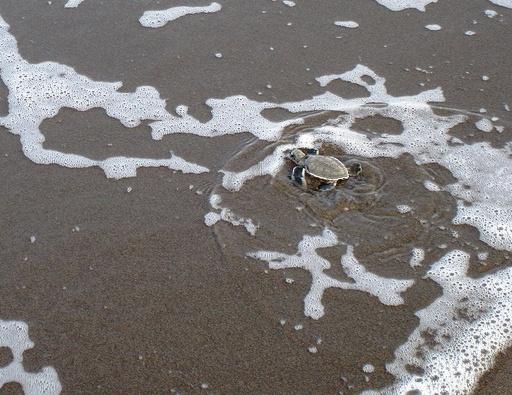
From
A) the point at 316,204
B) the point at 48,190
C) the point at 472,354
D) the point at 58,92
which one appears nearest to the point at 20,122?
the point at 58,92

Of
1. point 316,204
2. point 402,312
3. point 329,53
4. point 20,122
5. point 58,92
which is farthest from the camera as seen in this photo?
point 329,53

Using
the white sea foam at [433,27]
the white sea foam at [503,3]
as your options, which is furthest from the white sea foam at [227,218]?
the white sea foam at [503,3]

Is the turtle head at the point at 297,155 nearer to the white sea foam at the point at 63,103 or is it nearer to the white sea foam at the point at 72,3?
the white sea foam at the point at 63,103

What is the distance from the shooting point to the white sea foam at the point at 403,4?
680 centimetres

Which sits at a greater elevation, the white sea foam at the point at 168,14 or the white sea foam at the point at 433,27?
the white sea foam at the point at 433,27

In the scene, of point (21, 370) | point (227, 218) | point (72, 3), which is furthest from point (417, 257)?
point (72, 3)

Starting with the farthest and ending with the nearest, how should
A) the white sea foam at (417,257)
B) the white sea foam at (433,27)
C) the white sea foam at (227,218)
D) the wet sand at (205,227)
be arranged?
the white sea foam at (433,27) < the white sea foam at (227,218) < the white sea foam at (417,257) < the wet sand at (205,227)

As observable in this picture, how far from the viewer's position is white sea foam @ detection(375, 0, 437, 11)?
6797 millimetres

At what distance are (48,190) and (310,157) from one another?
2.13 m

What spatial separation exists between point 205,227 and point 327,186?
1013mm

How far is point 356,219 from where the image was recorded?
14.5 ft

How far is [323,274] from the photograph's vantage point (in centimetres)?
410

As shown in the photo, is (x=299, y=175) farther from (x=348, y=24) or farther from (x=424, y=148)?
(x=348, y=24)

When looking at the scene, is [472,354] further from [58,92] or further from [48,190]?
[58,92]
